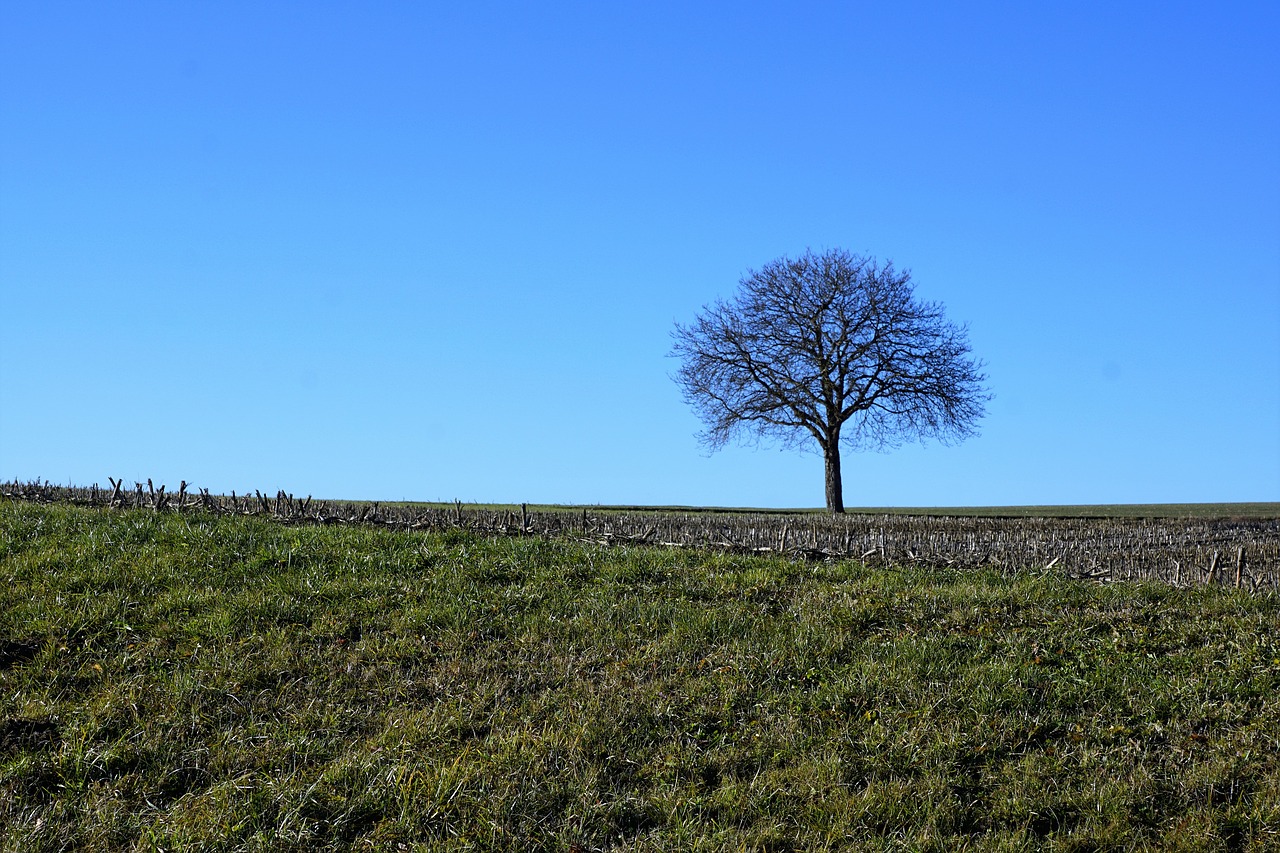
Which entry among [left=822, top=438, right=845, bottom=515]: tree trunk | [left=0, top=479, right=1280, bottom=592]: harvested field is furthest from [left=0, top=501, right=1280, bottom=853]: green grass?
[left=822, top=438, right=845, bottom=515]: tree trunk

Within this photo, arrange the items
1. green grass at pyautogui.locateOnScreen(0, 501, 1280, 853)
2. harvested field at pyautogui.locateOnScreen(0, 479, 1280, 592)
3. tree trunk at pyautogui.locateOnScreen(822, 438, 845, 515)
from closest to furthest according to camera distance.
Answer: green grass at pyautogui.locateOnScreen(0, 501, 1280, 853) → harvested field at pyautogui.locateOnScreen(0, 479, 1280, 592) → tree trunk at pyautogui.locateOnScreen(822, 438, 845, 515)

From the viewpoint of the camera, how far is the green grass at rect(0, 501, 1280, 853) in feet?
20.2

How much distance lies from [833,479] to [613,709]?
1223 inches

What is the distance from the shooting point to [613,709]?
7.39m

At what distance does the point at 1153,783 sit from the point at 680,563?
6231mm

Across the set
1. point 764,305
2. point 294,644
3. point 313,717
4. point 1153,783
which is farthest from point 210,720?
point 764,305

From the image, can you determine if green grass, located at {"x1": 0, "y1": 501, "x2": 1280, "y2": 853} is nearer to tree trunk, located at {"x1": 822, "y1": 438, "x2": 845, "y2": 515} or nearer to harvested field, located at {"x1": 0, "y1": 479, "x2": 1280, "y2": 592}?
harvested field, located at {"x1": 0, "y1": 479, "x2": 1280, "y2": 592}

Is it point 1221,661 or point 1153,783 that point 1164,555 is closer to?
point 1221,661

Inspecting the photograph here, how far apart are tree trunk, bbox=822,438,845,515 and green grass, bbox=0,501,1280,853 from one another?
85.1ft

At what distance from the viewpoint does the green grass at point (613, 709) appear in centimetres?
615

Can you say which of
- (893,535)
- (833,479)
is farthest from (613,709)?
(833,479)

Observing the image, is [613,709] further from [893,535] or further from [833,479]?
[833,479]

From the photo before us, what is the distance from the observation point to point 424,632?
909 cm

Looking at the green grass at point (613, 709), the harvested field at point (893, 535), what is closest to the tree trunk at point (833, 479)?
the harvested field at point (893, 535)
